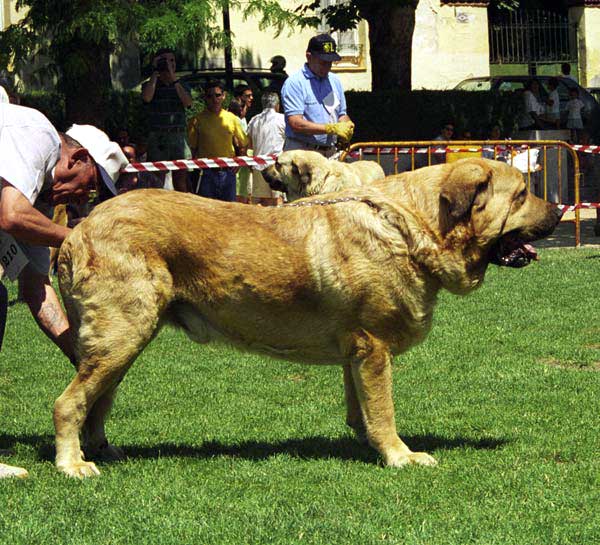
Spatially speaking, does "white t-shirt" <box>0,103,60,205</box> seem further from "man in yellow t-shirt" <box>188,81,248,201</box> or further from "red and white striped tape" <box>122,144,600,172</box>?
"man in yellow t-shirt" <box>188,81,248,201</box>

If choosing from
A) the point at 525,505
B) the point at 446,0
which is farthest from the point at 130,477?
the point at 446,0

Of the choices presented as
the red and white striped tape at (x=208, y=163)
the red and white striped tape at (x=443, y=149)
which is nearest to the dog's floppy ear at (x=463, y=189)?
the red and white striped tape at (x=208, y=163)

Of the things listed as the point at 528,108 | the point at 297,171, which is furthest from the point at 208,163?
the point at 528,108

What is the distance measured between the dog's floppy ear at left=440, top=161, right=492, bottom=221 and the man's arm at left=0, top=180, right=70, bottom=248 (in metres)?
1.87

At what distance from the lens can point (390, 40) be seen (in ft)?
68.4

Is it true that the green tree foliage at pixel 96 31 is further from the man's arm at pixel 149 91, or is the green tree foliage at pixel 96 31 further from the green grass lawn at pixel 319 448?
the green grass lawn at pixel 319 448

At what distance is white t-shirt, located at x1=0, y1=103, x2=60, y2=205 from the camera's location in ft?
17.7

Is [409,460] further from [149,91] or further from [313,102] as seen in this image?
[149,91]

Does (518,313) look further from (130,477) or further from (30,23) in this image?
(30,23)

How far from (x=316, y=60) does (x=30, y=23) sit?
7005mm

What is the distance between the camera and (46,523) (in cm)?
479

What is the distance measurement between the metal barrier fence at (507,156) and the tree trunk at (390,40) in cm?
494

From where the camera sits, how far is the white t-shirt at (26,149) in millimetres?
5398

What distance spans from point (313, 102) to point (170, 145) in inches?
175
